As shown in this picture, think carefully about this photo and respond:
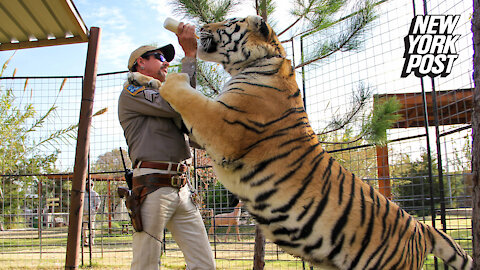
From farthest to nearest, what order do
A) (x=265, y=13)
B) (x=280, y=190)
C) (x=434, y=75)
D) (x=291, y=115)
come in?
(x=265, y=13), (x=434, y=75), (x=291, y=115), (x=280, y=190)

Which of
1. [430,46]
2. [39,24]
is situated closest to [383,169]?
[430,46]

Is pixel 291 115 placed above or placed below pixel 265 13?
below

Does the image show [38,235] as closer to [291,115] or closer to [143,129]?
[143,129]

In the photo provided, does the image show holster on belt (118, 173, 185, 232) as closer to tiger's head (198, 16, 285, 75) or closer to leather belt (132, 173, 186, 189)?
leather belt (132, 173, 186, 189)

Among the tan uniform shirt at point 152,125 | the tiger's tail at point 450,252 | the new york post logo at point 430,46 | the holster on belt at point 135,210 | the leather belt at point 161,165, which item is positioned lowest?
the tiger's tail at point 450,252

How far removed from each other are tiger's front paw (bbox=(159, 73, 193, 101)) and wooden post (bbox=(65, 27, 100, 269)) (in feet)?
8.46

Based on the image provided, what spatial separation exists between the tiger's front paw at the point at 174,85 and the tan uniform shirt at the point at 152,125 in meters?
0.26

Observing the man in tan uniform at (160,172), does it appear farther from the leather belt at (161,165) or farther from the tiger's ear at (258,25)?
the tiger's ear at (258,25)

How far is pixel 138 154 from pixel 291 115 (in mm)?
1219

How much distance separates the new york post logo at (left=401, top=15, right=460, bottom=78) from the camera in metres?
5.19

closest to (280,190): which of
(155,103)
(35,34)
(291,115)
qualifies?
(291,115)

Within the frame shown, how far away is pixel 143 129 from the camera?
3.02 meters

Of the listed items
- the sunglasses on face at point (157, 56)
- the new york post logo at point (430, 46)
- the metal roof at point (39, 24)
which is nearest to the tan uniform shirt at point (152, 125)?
the sunglasses on face at point (157, 56)

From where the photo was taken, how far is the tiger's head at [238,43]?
111 inches
